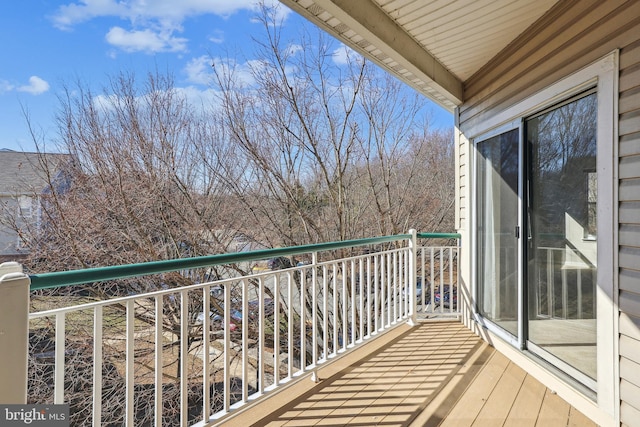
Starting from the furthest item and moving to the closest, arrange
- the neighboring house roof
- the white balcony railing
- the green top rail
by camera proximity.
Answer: the neighboring house roof
the white balcony railing
the green top rail

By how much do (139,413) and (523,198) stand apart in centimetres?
666

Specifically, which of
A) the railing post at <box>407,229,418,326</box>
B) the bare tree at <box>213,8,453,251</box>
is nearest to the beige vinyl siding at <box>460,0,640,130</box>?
the railing post at <box>407,229,418,326</box>

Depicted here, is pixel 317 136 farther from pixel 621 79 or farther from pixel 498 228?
pixel 621 79

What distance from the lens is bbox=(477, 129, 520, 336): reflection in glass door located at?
283cm

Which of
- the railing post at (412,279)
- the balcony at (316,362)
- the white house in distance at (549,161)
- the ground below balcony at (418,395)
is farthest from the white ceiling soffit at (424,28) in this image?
the ground below balcony at (418,395)

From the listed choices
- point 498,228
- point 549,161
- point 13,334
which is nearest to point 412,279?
point 498,228

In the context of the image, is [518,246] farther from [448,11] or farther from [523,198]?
[448,11]

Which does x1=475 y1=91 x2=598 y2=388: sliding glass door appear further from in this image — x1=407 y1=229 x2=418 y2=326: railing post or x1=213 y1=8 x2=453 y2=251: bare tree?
x1=213 y1=8 x2=453 y2=251: bare tree

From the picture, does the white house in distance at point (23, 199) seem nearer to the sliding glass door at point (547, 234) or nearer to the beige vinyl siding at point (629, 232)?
the sliding glass door at point (547, 234)

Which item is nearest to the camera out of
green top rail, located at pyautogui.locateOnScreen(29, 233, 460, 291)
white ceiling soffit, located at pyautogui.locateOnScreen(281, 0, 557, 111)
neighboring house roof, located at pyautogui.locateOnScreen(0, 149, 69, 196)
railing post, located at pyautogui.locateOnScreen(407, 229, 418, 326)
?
green top rail, located at pyautogui.locateOnScreen(29, 233, 460, 291)

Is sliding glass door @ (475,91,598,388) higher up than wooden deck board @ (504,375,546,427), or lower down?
higher up

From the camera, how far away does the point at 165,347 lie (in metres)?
6.13

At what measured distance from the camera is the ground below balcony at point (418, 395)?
6.65 feet

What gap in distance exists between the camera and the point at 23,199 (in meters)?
5.64
